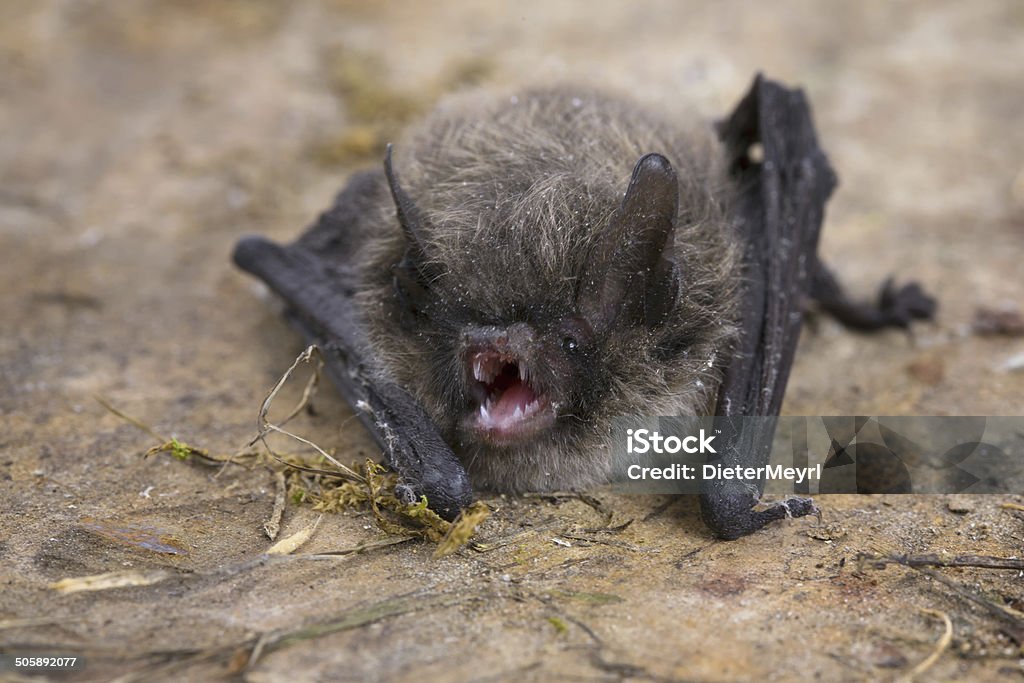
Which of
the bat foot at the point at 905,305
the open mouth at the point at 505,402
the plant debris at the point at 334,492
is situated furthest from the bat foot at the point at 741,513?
the bat foot at the point at 905,305

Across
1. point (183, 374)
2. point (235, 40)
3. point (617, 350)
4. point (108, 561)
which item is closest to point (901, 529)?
point (617, 350)

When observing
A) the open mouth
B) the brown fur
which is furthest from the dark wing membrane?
the open mouth

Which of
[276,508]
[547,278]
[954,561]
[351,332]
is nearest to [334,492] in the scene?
[276,508]

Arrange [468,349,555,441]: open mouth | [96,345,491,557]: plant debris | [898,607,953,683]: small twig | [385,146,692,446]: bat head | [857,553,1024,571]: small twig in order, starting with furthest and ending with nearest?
1. [468,349,555,441]: open mouth
2. [385,146,692,446]: bat head
3. [96,345,491,557]: plant debris
4. [857,553,1024,571]: small twig
5. [898,607,953,683]: small twig

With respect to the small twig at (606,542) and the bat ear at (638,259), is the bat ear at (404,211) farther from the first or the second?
the small twig at (606,542)

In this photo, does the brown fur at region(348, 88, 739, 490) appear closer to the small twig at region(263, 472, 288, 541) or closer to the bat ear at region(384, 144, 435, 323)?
the bat ear at region(384, 144, 435, 323)

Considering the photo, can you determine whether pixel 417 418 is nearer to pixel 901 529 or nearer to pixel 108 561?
pixel 108 561

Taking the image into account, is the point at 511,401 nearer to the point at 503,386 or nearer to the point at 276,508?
the point at 503,386
